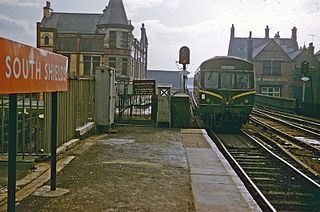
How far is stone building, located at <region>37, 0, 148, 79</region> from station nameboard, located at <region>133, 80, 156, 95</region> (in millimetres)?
26772

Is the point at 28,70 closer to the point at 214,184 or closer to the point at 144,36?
the point at 214,184

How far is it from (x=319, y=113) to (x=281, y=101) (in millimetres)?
6298

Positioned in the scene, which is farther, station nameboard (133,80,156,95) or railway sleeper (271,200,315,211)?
station nameboard (133,80,156,95)

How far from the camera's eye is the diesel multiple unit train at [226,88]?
18.0 meters

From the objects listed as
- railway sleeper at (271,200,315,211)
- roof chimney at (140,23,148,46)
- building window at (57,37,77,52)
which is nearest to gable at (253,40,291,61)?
building window at (57,37,77,52)

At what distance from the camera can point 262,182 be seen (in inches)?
365

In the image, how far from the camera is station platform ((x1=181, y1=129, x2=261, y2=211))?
5.93 metres

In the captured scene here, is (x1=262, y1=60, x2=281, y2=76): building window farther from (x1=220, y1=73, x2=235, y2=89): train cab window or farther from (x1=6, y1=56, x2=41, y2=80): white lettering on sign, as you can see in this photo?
(x1=6, y1=56, x2=41, y2=80): white lettering on sign

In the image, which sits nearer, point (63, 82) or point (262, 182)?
point (63, 82)

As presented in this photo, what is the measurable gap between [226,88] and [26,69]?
14377 mm

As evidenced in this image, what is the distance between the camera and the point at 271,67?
54.6 m

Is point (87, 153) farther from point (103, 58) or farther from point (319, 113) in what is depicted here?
point (103, 58)

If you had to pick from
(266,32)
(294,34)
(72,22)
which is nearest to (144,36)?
(72,22)

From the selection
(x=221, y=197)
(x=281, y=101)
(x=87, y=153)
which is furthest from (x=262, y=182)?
(x=281, y=101)
